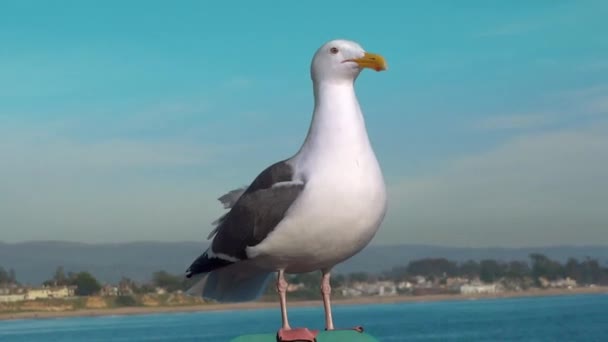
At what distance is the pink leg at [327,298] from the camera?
7934 mm

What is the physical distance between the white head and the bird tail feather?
140cm

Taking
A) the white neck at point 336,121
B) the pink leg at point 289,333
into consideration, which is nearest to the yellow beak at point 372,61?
the white neck at point 336,121

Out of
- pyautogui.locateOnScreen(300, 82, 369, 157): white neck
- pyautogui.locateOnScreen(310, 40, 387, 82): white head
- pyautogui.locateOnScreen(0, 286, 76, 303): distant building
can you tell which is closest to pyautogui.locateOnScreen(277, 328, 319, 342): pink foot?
pyautogui.locateOnScreen(300, 82, 369, 157): white neck

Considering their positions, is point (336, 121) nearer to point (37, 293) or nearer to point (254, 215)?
point (254, 215)

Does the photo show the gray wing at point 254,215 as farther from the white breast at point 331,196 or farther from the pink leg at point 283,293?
the pink leg at point 283,293

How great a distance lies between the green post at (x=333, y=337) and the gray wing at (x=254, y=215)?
551 mm

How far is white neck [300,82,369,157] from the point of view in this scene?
7742 millimetres

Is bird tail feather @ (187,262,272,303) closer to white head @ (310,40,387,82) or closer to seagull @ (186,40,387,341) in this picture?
seagull @ (186,40,387,341)

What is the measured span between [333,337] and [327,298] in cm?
45

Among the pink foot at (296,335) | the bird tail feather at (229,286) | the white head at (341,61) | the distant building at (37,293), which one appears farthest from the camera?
the distant building at (37,293)

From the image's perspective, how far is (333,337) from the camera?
7.58m

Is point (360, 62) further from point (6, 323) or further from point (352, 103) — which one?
point (6, 323)

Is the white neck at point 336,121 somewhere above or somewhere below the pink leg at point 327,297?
above

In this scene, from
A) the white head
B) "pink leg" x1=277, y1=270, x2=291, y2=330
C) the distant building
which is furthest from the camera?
the distant building
